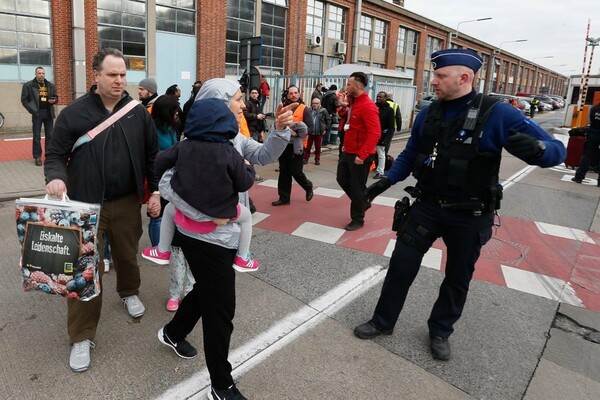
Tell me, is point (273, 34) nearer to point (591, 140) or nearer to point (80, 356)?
point (591, 140)

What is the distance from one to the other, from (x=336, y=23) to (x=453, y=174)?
2655 cm

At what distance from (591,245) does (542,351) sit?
3416mm

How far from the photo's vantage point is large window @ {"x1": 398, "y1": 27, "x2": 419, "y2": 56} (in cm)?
3450

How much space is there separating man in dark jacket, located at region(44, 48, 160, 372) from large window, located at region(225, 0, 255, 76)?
1816cm

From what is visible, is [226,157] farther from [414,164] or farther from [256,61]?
[256,61]

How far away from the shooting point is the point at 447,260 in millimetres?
3137

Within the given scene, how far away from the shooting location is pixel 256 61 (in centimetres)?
1410

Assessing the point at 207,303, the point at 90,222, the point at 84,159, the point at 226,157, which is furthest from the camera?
the point at 84,159

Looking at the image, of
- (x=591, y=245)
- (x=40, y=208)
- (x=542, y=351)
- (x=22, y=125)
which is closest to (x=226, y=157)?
(x=40, y=208)

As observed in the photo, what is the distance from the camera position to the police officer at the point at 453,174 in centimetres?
272

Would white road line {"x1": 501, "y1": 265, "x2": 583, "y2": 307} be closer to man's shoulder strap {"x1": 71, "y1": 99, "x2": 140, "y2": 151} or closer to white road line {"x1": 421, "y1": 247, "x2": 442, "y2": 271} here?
white road line {"x1": 421, "y1": 247, "x2": 442, "y2": 271}

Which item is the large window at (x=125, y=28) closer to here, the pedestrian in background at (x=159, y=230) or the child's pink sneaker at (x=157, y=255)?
the pedestrian in background at (x=159, y=230)

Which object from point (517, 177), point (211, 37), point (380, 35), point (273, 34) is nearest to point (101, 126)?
point (517, 177)

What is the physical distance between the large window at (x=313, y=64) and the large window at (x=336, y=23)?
166 centimetres
